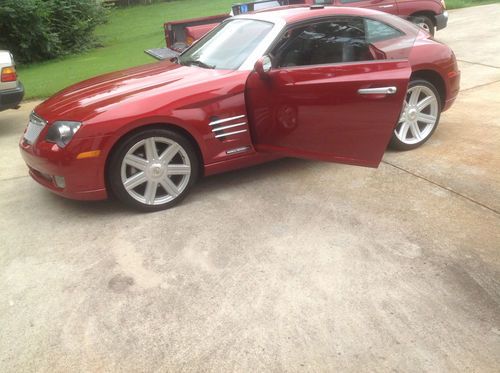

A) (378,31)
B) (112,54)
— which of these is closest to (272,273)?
(378,31)

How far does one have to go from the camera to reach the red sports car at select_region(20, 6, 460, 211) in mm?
3629

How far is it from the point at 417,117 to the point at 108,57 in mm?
9677

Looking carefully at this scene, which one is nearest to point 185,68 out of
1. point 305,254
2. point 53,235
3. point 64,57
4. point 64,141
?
point 64,141

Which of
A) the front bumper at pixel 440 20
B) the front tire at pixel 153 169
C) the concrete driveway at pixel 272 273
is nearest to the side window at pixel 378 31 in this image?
the concrete driveway at pixel 272 273

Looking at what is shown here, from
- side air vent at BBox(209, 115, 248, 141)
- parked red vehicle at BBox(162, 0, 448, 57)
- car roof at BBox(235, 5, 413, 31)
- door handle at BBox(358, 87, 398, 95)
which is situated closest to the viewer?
door handle at BBox(358, 87, 398, 95)

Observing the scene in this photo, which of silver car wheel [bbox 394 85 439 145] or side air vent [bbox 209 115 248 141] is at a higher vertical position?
side air vent [bbox 209 115 248 141]

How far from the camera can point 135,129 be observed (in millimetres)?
3729

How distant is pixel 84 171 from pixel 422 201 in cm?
272

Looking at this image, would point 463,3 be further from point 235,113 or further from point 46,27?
point 235,113

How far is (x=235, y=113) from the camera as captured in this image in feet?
13.1

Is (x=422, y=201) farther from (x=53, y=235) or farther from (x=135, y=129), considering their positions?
(x=53, y=235)

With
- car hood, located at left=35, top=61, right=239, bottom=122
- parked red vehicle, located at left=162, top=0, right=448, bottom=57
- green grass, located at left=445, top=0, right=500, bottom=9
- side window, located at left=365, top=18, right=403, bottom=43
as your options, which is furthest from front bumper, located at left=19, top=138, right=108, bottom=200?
green grass, located at left=445, top=0, right=500, bottom=9

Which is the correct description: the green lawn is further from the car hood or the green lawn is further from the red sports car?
the red sports car

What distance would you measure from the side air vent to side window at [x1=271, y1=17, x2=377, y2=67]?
0.57 metres
